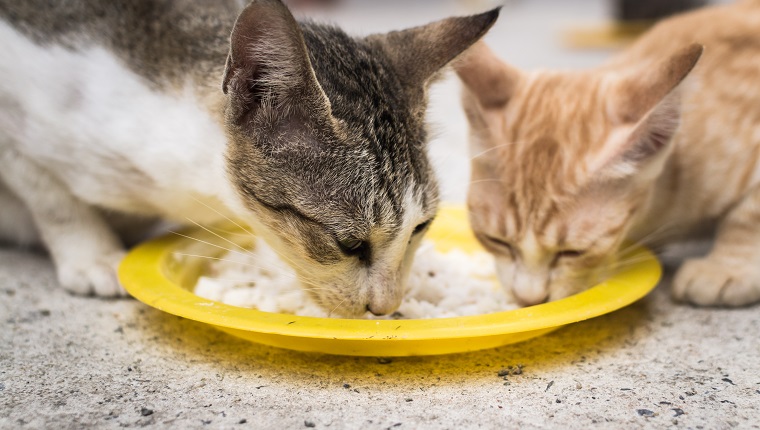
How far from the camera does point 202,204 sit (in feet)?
5.56

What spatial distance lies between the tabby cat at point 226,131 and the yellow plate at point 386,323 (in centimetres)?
10

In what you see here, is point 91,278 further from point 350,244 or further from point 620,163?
point 620,163

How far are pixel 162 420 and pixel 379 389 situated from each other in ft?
1.35

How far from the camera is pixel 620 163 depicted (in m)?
1.59

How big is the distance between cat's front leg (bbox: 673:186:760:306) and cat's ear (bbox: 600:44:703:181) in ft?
1.29

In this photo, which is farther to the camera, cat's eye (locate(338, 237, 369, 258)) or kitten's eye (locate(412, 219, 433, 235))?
kitten's eye (locate(412, 219, 433, 235))

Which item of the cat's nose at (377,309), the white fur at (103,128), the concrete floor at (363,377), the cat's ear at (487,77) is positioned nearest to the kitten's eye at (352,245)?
the cat's nose at (377,309)

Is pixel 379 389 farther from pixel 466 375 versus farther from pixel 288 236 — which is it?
pixel 288 236

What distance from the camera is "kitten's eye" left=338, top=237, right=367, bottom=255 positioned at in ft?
4.62

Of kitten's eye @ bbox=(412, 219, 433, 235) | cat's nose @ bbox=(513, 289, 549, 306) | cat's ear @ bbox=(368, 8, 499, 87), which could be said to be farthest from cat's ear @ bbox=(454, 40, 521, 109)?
cat's nose @ bbox=(513, 289, 549, 306)

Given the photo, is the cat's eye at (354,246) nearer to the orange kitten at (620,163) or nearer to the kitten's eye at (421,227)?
the kitten's eye at (421,227)

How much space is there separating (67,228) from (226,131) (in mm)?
695

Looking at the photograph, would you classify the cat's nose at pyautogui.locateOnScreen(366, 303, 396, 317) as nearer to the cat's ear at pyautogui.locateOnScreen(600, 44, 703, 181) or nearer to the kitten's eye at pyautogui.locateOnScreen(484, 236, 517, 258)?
the kitten's eye at pyautogui.locateOnScreen(484, 236, 517, 258)

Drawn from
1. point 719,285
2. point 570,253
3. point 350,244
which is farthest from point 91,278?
point 719,285
